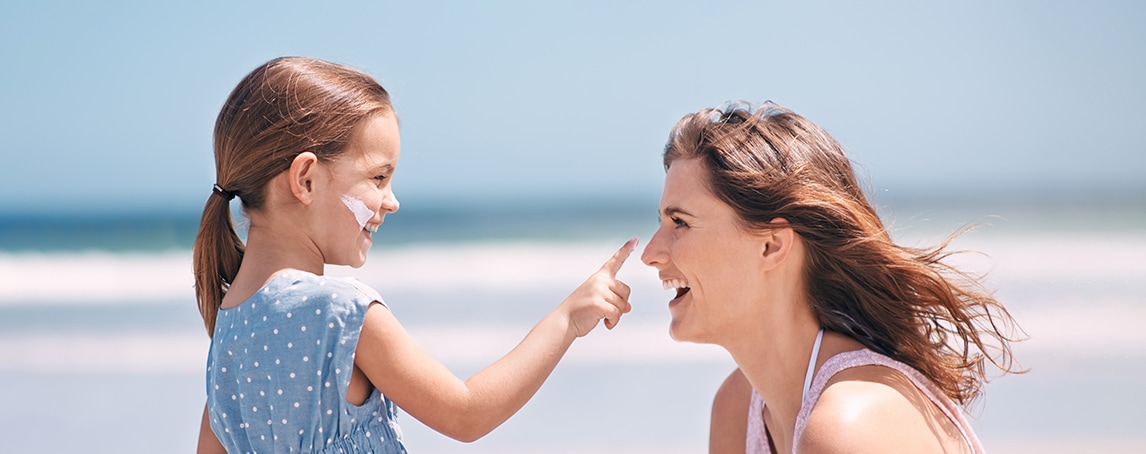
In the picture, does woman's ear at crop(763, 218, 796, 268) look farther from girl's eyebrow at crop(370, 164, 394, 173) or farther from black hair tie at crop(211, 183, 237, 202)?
black hair tie at crop(211, 183, 237, 202)

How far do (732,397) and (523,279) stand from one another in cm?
884

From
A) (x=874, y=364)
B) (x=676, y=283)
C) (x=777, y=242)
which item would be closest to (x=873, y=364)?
(x=874, y=364)

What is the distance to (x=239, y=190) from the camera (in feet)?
8.96

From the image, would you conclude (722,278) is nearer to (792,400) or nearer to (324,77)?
(792,400)

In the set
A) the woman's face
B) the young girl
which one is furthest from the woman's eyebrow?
the young girl

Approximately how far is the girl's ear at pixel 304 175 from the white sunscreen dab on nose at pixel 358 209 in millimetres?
85

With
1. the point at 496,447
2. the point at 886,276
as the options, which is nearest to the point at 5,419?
the point at 496,447

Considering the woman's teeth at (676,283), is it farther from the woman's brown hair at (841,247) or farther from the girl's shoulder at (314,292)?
the girl's shoulder at (314,292)

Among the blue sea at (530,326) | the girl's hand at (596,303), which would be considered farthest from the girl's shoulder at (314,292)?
the blue sea at (530,326)

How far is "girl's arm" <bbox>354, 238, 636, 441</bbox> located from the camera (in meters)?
2.58

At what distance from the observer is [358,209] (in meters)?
2.70

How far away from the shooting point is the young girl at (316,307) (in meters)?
2.56

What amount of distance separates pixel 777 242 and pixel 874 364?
1.28 ft

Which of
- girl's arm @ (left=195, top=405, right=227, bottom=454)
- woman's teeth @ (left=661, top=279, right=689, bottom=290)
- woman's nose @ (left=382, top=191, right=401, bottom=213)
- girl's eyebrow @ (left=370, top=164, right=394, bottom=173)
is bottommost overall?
girl's arm @ (left=195, top=405, right=227, bottom=454)
